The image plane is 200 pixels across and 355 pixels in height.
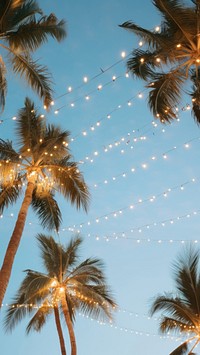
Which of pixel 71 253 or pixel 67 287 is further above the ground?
pixel 71 253

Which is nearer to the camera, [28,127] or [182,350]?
[28,127]

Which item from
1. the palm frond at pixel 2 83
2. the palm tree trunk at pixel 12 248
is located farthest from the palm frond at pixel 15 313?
the palm frond at pixel 2 83

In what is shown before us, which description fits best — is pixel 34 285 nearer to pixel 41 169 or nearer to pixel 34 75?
pixel 41 169

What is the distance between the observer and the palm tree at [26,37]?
9.92 metres

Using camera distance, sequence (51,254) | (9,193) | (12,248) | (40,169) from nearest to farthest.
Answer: (12,248) → (40,169) → (9,193) → (51,254)

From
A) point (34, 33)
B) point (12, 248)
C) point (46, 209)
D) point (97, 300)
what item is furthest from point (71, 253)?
point (34, 33)

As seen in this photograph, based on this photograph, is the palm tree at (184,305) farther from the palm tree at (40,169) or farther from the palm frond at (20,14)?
the palm frond at (20,14)

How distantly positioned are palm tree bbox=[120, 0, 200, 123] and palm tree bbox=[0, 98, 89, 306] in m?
2.98

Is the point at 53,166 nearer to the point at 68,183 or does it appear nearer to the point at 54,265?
the point at 68,183

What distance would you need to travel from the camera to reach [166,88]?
437 inches

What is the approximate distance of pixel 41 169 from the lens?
40.4 feet

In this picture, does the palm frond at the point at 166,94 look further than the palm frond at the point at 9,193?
No

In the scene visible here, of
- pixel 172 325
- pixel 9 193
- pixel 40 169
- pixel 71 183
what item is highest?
pixel 40 169

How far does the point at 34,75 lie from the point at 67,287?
7.00 metres
